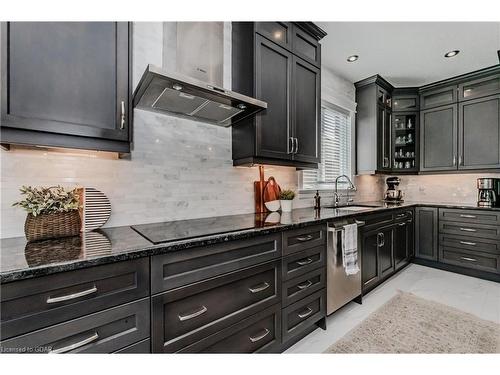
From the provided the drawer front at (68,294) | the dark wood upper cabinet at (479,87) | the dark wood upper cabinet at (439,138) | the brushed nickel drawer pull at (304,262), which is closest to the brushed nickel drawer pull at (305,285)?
the brushed nickel drawer pull at (304,262)

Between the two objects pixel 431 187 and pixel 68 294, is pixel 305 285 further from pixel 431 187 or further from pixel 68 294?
pixel 431 187

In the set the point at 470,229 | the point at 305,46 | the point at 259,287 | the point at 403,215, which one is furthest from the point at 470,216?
the point at 259,287

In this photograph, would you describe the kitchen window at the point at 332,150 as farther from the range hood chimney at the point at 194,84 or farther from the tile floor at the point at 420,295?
the range hood chimney at the point at 194,84

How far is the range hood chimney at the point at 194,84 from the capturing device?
4.55ft

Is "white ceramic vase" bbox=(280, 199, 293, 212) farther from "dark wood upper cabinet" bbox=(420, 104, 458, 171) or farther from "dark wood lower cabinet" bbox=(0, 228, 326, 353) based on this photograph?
"dark wood upper cabinet" bbox=(420, 104, 458, 171)

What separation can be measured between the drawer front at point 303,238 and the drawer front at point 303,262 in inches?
1.6

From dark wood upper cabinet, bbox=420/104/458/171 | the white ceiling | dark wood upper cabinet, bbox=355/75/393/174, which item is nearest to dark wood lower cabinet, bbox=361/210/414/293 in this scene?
dark wood upper cabinet, bbox=355/75/393/174

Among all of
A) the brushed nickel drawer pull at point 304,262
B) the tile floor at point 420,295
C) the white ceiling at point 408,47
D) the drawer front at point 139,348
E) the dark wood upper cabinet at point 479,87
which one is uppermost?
the white ceiling at point 408,47

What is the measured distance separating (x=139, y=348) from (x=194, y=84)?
1329 mm

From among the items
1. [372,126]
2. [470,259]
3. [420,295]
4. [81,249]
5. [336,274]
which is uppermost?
[372,126]

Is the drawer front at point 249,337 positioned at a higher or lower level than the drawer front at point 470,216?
lower

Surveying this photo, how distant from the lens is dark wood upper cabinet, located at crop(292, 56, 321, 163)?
2195 mm

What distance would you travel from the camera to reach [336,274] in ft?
6.93

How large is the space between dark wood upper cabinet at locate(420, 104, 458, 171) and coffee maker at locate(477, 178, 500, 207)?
1.34 ft
